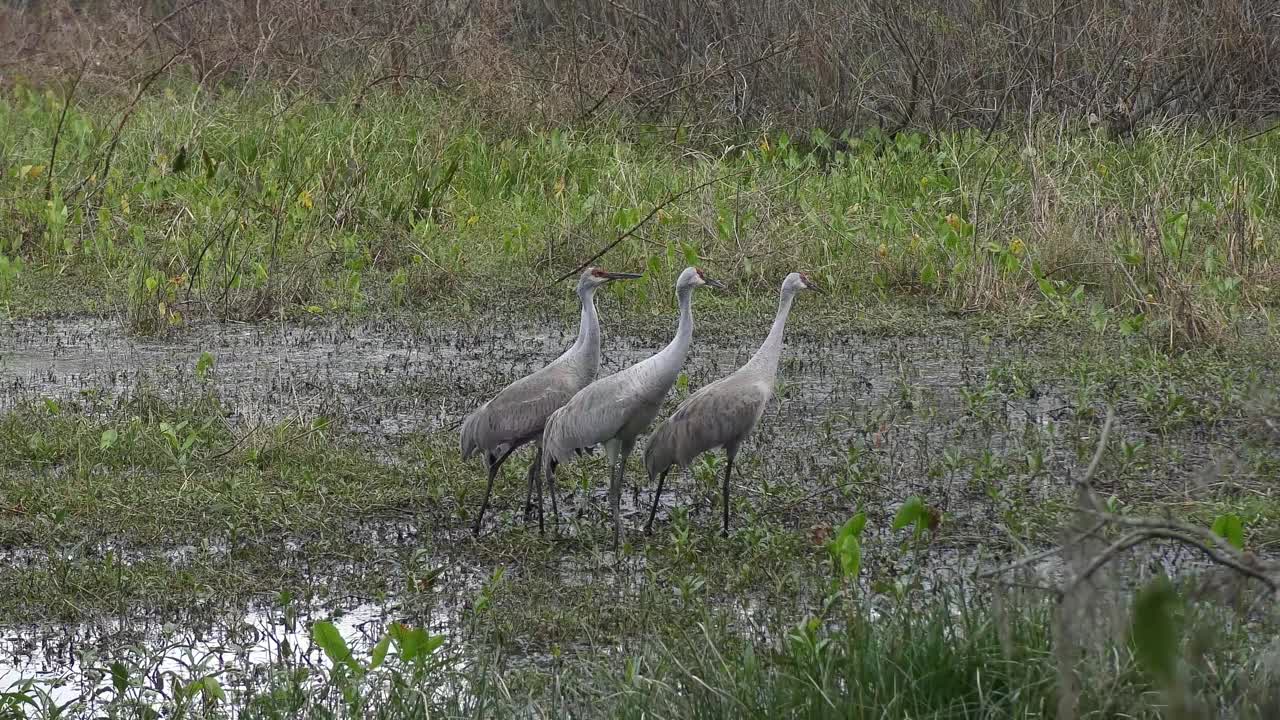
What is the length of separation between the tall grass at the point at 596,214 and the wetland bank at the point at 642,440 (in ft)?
0.11

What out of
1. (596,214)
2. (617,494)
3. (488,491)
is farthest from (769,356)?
(596,214)

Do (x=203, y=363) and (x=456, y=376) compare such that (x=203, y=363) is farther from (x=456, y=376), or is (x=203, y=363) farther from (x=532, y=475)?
(x=532, y=475)

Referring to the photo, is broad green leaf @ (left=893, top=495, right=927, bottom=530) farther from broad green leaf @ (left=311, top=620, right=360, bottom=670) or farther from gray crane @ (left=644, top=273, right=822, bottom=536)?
broad green leaf @ (left=311, top=620, right=360, bottom=670)

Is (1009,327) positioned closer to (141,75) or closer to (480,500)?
(480,500)

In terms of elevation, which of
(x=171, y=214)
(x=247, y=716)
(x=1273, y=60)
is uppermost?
(x=1273, y=60)

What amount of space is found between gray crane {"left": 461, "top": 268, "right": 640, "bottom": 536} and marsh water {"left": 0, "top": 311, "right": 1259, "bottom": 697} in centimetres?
22

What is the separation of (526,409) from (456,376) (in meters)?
Answer: 1.97

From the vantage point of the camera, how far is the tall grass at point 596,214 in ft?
27.2

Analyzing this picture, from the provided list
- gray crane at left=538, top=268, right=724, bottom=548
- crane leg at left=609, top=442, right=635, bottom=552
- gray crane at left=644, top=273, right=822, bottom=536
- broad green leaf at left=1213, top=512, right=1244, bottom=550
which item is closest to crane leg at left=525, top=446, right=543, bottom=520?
gray crane at left=538, top=268, right=724, bottom=548

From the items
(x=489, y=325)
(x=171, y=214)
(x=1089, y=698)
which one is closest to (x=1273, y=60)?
(x=489, y=325)

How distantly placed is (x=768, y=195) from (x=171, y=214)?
3.51 metres

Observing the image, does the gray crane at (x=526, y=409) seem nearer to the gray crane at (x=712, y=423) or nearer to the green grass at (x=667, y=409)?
the green grass at (x=667, y=409)

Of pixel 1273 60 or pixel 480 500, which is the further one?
pixel 1273 60

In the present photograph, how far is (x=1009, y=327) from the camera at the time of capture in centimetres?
791
